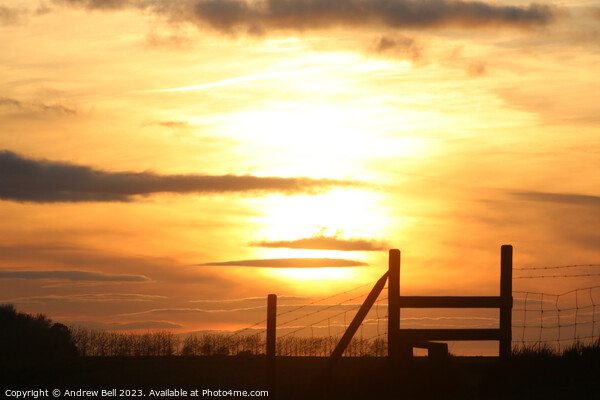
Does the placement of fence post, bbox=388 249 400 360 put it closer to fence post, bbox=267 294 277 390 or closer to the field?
the field

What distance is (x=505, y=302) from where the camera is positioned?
52.3 ft

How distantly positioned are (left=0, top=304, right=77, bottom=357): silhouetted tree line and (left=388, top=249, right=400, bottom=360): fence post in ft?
61.3

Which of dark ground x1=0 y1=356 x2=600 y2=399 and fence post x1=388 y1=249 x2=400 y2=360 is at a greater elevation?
fence post x1=388 y1=249 x2=400 y2=360

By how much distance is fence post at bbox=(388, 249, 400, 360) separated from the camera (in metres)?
15.6

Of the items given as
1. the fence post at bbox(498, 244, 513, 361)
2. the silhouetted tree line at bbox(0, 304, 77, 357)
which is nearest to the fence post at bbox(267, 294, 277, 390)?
the fence post at bbox(498, 244, 513, 361)

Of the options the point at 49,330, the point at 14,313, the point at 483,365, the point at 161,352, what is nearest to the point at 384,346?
the point at 161,352

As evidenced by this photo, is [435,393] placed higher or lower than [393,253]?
lower

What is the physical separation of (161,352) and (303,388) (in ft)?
35.7

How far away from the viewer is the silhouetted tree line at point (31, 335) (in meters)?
32.4

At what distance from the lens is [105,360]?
22.7 m

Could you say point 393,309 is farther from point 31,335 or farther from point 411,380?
point 31,335

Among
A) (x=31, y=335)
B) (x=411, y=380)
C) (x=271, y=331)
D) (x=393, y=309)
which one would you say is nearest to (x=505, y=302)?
(x=393, y=309)

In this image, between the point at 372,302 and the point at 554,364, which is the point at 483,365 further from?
the point at 372,302

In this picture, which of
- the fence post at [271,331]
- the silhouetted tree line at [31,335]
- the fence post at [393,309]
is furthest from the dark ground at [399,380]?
the silhouetted tree line at [31,335]
